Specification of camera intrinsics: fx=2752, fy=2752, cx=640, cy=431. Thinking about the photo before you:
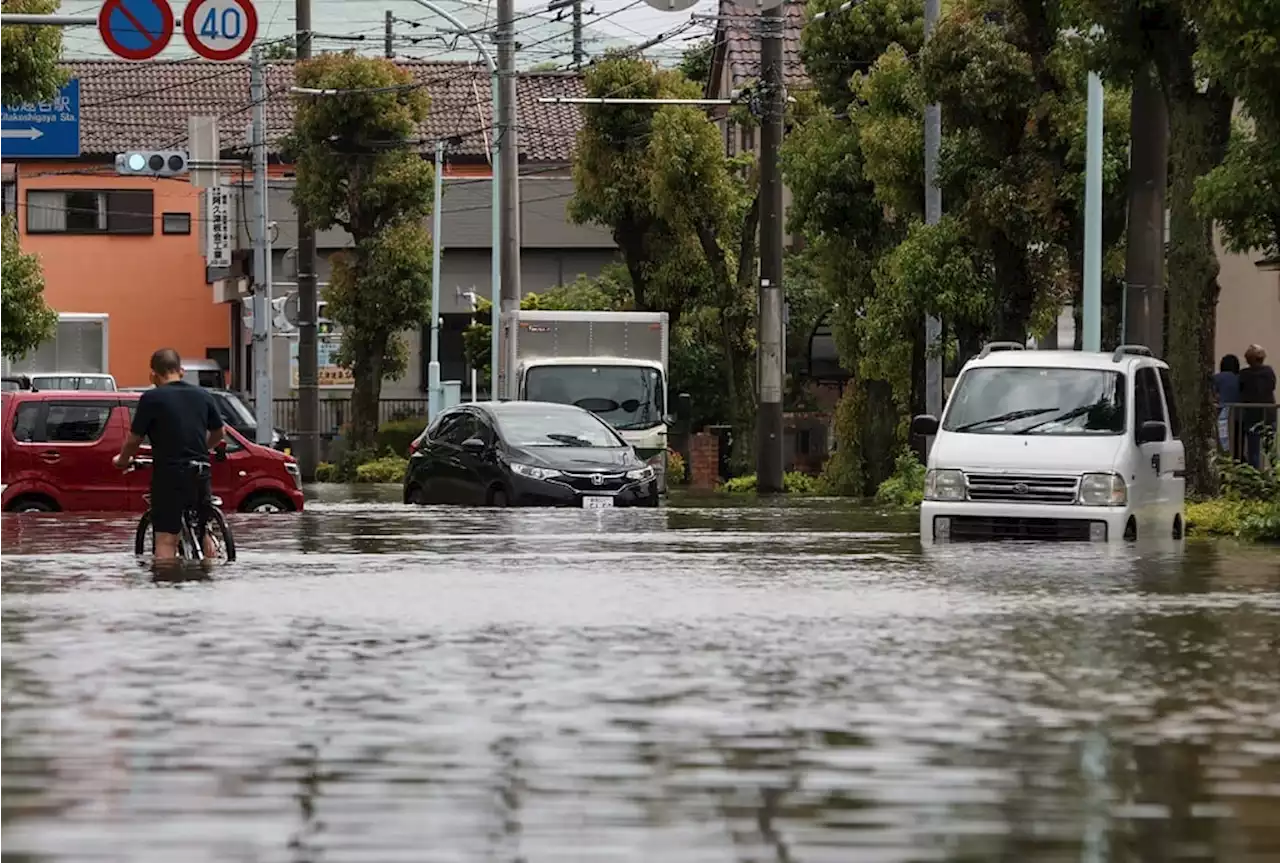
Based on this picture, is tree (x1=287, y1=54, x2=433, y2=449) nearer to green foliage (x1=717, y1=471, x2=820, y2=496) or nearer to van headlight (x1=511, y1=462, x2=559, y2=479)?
green foliage (x1=717, y1=471, x2=820, y2=496)

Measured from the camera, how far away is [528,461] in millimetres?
30859

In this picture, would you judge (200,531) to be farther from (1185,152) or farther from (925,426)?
(1185,152)

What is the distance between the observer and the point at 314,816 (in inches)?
326

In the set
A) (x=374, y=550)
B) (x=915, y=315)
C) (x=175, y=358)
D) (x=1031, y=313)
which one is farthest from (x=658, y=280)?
(x=175, y=358)

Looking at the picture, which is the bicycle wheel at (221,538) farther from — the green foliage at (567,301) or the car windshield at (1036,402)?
the green foliage at (567,301)

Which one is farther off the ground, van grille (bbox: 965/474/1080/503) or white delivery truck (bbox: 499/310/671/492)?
white delivery truck (bbox: 499/310/671/492)

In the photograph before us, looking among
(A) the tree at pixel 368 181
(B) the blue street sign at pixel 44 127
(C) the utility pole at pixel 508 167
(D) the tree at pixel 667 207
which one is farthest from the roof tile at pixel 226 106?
(B) the blue street sign at pixel 44 127

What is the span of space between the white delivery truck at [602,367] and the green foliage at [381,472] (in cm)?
1250

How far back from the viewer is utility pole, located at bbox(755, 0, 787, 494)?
136 feet

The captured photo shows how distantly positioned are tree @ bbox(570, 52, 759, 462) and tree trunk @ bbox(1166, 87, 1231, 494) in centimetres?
1996

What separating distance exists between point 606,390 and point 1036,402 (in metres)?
16.8

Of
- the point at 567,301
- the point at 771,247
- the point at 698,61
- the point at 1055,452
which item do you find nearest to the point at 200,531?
the point at 1055,452

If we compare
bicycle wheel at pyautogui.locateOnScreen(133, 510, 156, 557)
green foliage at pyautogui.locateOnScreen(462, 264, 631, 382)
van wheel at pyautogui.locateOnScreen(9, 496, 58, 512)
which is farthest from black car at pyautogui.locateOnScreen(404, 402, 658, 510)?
green foliage at pyautogui.locateOnScreen(462, 264, 631, 382)

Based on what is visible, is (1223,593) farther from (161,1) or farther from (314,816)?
(161,1)
